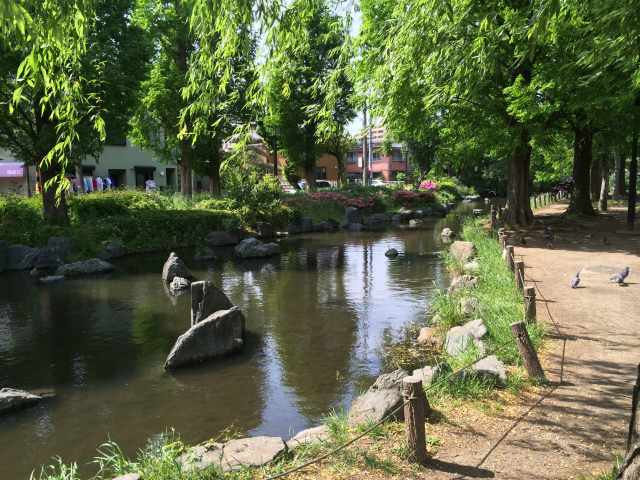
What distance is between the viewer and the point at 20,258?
1866 cm

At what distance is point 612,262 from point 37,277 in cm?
1689

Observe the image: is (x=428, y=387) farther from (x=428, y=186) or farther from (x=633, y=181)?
(x=428, y=186)

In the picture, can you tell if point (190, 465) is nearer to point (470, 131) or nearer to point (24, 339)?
point (24, 339)

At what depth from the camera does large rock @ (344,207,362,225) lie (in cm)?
3305

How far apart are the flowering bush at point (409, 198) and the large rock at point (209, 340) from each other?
3169 cm

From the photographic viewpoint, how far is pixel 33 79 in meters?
5.32

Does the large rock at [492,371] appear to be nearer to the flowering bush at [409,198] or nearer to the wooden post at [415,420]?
the wooden post at [415,420]

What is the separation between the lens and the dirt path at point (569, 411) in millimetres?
4793

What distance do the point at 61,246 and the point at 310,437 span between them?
1628 centimetres

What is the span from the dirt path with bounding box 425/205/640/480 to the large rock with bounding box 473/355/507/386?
384 mm

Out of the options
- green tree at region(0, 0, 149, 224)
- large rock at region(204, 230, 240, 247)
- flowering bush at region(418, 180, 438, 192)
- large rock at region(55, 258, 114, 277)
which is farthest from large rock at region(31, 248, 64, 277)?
flowering bush at region(418, 180, 438, 192)

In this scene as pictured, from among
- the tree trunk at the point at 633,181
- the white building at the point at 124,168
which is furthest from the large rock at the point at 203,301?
the white building at the point at 124,168

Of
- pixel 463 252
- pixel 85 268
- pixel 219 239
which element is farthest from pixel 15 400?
pixel 219 239

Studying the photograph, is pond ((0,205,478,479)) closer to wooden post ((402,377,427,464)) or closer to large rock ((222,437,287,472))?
large rock ((222,437,287,472))
